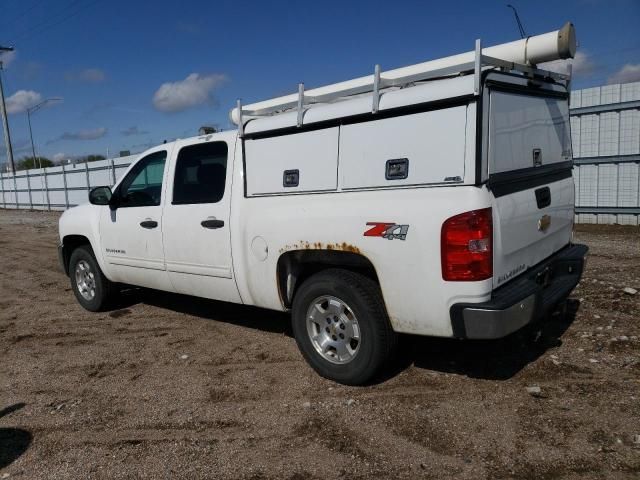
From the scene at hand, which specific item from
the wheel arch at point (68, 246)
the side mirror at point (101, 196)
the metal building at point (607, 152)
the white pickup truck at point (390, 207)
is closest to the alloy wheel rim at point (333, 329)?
the white pickup truck at point (390, 207)

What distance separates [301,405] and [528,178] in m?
2.31

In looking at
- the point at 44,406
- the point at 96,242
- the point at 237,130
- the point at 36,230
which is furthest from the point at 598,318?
the point at 36,230

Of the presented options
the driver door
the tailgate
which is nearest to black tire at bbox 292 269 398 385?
the tailgate

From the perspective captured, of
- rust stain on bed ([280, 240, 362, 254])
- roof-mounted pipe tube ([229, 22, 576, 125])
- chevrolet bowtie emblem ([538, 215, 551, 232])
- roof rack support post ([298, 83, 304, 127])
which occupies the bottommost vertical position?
rust stain on bed ([280, 240, 362, 254])

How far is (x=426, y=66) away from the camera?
416cm

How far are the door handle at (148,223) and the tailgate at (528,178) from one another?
11.2ft

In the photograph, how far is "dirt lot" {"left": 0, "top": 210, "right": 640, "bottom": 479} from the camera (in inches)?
122

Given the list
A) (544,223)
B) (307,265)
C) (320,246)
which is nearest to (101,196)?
(307,265)

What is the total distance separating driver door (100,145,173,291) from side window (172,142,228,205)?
0.86 ft

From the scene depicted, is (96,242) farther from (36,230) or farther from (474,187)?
(36,230)

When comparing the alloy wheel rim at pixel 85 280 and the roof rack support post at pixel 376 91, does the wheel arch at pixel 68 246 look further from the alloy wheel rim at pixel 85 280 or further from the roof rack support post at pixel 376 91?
the roof rack support post at pixel 376 91

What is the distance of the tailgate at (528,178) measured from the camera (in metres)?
3.43

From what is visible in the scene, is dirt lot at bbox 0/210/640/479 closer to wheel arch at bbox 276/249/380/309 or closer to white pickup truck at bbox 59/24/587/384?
white pickup truck at bbox 59/24/587/384

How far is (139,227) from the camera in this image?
5.58 m
